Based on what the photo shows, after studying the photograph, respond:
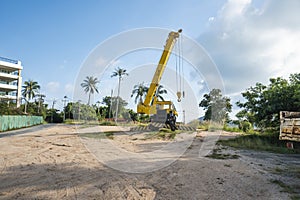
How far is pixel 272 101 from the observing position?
10.5 m

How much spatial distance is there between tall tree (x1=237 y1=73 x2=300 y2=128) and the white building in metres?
38.6

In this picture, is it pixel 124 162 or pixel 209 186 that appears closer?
pixel 209 186

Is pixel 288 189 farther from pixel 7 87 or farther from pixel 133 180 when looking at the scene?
pixel 7 87

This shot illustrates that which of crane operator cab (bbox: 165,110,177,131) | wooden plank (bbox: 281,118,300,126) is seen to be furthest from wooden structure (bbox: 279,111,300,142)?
crane operator cab (bbox: 165,110,177,131)

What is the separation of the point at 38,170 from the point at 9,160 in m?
1.64

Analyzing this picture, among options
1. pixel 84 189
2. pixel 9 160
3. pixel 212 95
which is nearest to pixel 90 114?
pixel 212 95

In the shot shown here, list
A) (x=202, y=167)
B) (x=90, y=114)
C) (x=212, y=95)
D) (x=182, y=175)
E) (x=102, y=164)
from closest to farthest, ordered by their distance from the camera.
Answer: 1. (x=182, y=175)
2. (x=202, y=167)
3. (x=102, y=164)
4. (x=212, y=95)
5. (x=90, y=114)

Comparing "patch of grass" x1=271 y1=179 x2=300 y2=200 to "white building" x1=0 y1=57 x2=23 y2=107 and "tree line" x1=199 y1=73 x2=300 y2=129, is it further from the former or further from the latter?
"white building" x1=0 y1=57 x2=23 y2=107

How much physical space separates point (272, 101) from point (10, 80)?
141 ft

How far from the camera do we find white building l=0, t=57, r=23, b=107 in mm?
35750

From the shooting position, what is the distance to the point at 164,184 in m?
3.89

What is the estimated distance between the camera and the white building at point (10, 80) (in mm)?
35750

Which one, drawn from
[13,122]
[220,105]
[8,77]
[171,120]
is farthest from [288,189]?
[8,77]

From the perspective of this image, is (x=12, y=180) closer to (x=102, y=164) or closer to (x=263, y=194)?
(x=102, y=164)
